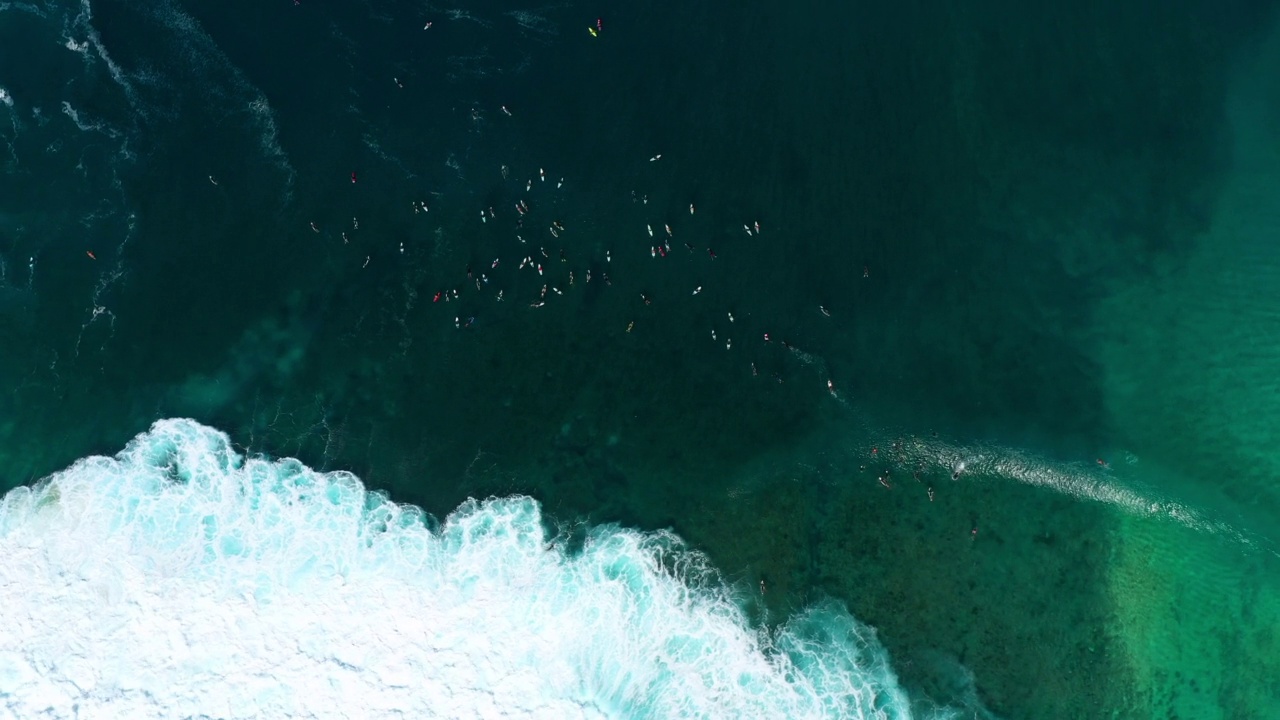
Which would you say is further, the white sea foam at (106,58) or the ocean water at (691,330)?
the white sea foam at (106,58)

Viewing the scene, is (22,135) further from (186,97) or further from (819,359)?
(819,359)

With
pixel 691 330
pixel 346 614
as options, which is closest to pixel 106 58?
pixel 346 614

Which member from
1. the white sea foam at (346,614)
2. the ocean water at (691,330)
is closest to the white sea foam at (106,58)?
the ocean water at (691,330)

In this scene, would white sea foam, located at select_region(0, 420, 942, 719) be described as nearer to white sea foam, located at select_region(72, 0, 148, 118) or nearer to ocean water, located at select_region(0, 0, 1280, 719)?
ocean water, located at select_region(0, 0, 1280, 719)

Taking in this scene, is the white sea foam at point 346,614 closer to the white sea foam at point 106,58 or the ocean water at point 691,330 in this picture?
the ocean water at point 691,330

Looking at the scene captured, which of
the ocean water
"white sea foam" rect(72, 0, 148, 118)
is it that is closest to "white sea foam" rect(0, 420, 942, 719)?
the ocean water
